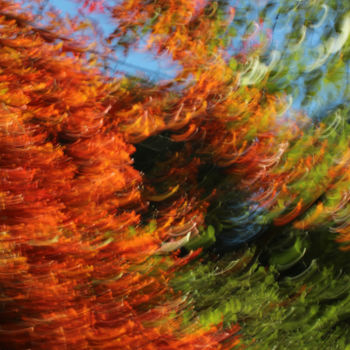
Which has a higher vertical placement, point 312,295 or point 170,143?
point 170,143

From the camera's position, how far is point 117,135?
288 inches

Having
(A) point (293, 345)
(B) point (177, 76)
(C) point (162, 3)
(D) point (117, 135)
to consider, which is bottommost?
(A) point (293, 345)

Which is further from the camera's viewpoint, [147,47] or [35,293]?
[147,47]

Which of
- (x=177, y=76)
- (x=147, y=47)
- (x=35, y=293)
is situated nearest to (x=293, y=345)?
(x=35, y=293)

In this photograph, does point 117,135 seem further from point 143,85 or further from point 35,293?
point 35,293

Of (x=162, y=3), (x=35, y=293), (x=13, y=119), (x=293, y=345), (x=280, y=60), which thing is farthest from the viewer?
(x=162, y=3)

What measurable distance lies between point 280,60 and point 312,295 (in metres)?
3.29

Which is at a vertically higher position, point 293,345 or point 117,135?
point 117,135

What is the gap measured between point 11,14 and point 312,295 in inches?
208

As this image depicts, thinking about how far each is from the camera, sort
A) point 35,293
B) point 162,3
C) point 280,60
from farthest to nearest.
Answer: point 162,3 < point 280,60 < point 35,293

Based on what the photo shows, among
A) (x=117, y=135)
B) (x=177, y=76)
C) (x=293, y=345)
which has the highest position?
(x=177, y=76)

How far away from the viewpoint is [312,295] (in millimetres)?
7188

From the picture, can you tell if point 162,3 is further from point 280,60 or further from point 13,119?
point 13,119

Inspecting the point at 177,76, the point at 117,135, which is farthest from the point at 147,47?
the point at 117,135
